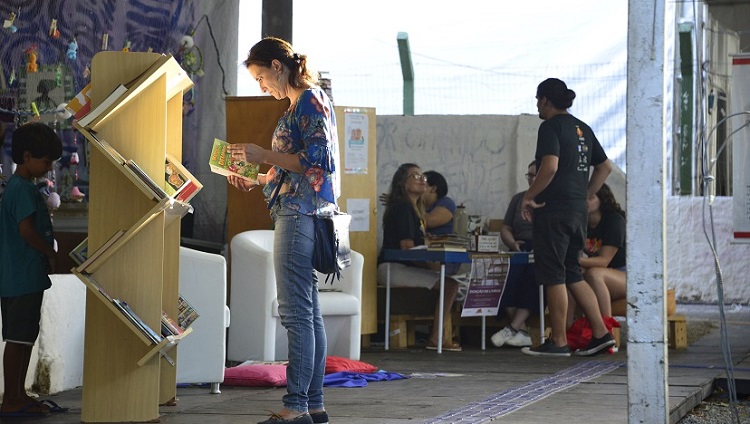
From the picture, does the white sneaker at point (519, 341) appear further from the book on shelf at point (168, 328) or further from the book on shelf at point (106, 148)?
the book on shelf at point (106, 148)

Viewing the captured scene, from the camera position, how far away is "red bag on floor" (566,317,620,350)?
8.36m

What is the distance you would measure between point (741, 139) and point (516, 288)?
10.4 feet

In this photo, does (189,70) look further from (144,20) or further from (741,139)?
(741,139)

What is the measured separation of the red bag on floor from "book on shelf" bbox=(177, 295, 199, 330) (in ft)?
11.9

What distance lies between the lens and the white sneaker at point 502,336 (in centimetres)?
888

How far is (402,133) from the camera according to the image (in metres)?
11.3

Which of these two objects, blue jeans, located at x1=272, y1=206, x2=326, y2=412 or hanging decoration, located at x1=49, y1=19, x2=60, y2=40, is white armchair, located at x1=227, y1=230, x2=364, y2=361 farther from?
blue jeans, located at x1=272, y1=206, x2=326, y2=412

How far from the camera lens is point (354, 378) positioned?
6652 millimetres

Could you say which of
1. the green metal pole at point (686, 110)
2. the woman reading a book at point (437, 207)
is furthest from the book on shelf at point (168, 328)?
the green metal pole at point (686, 110)

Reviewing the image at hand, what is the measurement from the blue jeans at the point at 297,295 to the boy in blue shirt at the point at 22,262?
1.13 metres

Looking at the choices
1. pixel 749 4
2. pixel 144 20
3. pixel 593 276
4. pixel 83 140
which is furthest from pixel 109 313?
pixel 749 4

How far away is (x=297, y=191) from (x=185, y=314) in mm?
1171

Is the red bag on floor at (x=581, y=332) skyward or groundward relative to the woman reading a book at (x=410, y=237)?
groundward

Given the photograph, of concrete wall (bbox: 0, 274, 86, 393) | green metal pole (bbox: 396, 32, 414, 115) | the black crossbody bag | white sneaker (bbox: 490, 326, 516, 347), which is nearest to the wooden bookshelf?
the black crossbody bag
